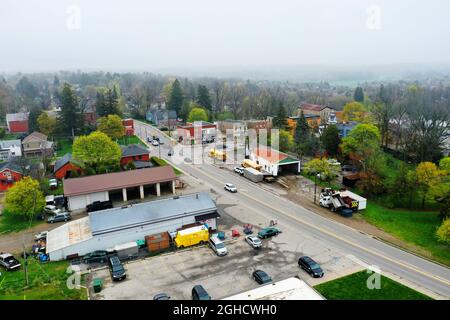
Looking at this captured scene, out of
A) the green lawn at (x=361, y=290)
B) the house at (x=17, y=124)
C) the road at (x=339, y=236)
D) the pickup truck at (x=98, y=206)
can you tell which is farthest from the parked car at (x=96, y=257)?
the house at (x=17, y=124)

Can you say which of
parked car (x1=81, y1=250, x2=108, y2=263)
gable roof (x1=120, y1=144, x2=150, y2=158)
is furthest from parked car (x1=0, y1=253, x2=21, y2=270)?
gable roof (x1=120, y1=144, x2=150, y2=158)

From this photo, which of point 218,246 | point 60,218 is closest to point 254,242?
point 218,246

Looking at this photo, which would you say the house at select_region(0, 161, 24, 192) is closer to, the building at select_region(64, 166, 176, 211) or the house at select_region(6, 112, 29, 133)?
the building at select_region(64, 166, 176, 211)

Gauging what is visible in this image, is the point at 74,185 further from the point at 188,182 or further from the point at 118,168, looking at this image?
the point at 188,182

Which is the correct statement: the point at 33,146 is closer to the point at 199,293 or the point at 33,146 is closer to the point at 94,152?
the point at 94,152

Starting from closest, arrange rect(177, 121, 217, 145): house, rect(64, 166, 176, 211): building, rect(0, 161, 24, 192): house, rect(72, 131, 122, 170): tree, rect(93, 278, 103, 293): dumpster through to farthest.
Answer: rect(93, 278, 103, 293): dumpster < rect(64, 166, 176, 211): building < rect(0, 161, 24, 192): house < rect(72, 131, 122, 170): tree < rect(177, 121, 217, 145): house
